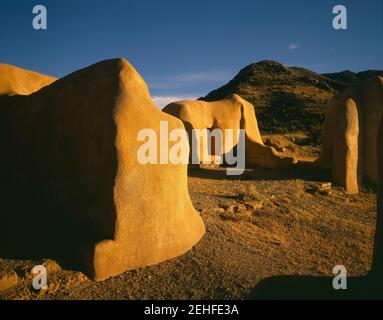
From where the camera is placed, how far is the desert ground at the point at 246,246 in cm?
396

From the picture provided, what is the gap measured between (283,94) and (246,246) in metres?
29.3

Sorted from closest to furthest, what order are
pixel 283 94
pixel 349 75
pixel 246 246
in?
pixel 246 246 < pixel 283 94 < pixel 349 75

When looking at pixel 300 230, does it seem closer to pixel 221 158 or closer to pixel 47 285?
pixel 47 285

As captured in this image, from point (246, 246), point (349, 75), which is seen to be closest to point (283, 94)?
point (349, 75)

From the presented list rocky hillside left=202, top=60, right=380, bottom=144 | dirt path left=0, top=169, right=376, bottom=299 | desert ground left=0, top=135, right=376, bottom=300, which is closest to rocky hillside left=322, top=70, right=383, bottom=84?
rocky hillside left=202, top=60, right=380, bottom=144

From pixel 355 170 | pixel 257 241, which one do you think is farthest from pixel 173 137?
pixel 355 170

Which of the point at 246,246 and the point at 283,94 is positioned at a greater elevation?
the point at 283,94

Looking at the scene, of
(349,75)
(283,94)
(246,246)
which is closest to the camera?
(246,246)

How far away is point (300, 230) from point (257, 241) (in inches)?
57.9

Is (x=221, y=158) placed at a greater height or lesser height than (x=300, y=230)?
greater

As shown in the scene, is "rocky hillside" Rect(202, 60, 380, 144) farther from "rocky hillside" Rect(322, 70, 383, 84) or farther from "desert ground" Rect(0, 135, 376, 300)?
"desert ground" Rect(0, 135, 376, 300)

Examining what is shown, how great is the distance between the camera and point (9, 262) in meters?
4.08

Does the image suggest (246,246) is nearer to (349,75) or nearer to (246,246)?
(246,246)

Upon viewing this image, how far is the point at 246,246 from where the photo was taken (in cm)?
555
